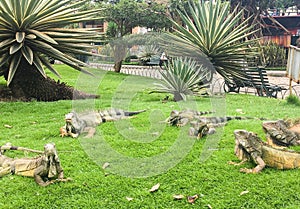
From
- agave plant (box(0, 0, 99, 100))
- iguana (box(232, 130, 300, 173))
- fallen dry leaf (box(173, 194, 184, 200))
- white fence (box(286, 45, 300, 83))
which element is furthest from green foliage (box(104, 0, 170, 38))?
fallen dry leaf (box(173, 194, 184, 200))

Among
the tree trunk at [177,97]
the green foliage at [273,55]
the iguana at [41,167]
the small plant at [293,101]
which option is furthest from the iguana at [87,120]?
the green foliage at [273,55]

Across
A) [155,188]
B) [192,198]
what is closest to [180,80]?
[155,188]

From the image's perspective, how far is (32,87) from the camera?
7.34 metres

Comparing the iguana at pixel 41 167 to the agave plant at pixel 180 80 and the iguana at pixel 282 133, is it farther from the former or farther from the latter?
the agave plant at pixel 180 80

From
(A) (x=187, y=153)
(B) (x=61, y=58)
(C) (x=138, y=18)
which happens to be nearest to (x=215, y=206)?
(A) (x=187, y=153)

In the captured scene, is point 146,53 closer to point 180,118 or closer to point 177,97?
point 177,97

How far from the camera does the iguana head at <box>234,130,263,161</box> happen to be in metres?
3.36

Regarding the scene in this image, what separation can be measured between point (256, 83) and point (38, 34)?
21.0 ft

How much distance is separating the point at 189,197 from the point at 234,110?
3809 mm

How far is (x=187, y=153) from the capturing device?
3.80m

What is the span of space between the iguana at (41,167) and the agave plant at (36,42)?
3.07 metres

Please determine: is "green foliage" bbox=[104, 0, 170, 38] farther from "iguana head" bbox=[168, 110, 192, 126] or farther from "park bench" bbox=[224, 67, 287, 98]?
"iguana head" bbox=[168, 110, 192, 126]

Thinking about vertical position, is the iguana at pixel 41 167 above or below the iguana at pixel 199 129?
below

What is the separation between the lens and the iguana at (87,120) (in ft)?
14.6
